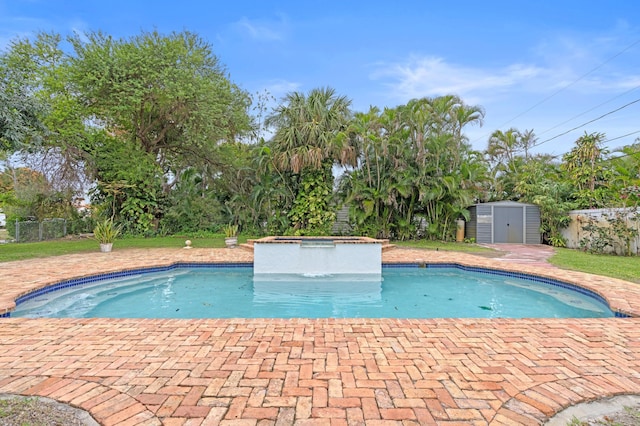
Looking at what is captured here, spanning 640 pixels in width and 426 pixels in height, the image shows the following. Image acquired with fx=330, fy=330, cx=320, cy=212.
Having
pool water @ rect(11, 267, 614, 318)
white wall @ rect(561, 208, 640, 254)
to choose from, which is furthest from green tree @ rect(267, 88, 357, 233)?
white wall @ rect(561, 208, 640, 254)

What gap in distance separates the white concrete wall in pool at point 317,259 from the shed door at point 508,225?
8902mm

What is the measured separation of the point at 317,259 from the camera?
816 centimetres

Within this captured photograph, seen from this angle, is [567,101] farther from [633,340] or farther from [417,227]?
[633,340]

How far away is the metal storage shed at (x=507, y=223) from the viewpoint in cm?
1422

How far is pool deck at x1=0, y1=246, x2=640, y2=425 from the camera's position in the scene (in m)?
2.10

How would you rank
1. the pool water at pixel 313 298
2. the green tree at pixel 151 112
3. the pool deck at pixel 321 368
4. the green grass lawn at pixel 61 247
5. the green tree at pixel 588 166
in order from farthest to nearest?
the green tree at pixel 588 166 → the green tree at pixel 151 112 → the green grass lawn at pixel 61 247 → the pool water at pixel 313 298 → the pool deck at pixel 321 368

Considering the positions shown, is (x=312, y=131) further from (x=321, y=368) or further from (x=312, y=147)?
(x=321, y=368)

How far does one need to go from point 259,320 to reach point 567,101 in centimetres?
2094

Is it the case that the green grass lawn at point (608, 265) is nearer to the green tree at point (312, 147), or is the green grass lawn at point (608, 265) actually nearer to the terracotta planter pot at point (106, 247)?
the green tree at point (312, 147)

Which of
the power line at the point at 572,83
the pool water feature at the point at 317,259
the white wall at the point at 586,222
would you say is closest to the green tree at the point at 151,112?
the pool water feature at the point at 317,259

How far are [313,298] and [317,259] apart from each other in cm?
187

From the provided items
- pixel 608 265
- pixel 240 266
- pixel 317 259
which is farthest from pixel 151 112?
pixel 608 265

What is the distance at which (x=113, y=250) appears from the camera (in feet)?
35.6

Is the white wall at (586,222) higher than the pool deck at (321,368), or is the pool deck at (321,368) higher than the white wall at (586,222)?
the white wall at (586,222)
